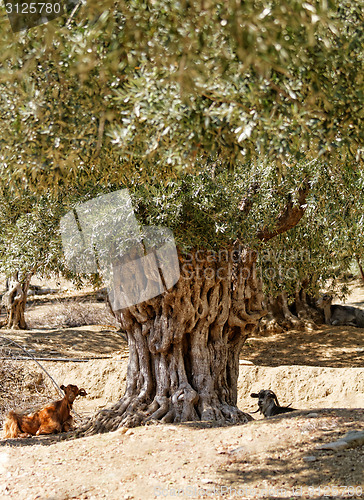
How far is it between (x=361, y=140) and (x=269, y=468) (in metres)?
3.37

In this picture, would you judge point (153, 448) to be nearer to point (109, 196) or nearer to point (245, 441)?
point (245, 441)

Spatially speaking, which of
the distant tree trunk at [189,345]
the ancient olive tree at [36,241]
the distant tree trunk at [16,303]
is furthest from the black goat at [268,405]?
the distant tree trunk at [16,303]

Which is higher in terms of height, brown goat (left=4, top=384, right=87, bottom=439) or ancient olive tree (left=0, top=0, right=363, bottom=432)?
ancient olive tree (left=0, top=0, right=363, bottom=432)

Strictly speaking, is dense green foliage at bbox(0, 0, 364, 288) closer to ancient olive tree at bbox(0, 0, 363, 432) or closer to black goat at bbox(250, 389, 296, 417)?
ancient olive tree at bbox(0, 0, 363, 432)

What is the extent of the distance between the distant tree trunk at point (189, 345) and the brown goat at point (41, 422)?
105 cm

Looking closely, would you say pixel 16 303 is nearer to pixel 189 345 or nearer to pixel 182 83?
pixel 189 345

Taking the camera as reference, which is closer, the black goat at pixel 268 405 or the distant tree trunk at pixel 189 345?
the distant tree trunk at pixel 189 345

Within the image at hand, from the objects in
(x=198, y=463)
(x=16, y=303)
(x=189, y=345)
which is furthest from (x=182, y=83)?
(x=16, y=303)

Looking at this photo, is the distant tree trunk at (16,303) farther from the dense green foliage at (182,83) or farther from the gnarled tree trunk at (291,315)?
the dense green foliage at (182,83)

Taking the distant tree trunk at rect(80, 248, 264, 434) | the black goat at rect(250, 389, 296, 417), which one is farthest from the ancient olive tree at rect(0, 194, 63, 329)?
the black goat at rect(250, 389, 296, 417)

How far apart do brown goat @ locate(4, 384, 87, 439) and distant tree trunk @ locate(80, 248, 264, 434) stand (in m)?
1.05

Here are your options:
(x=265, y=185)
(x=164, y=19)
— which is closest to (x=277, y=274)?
(x=265, y=185)

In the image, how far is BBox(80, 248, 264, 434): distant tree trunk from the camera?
28.8ft

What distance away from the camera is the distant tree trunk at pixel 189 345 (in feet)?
28.8
